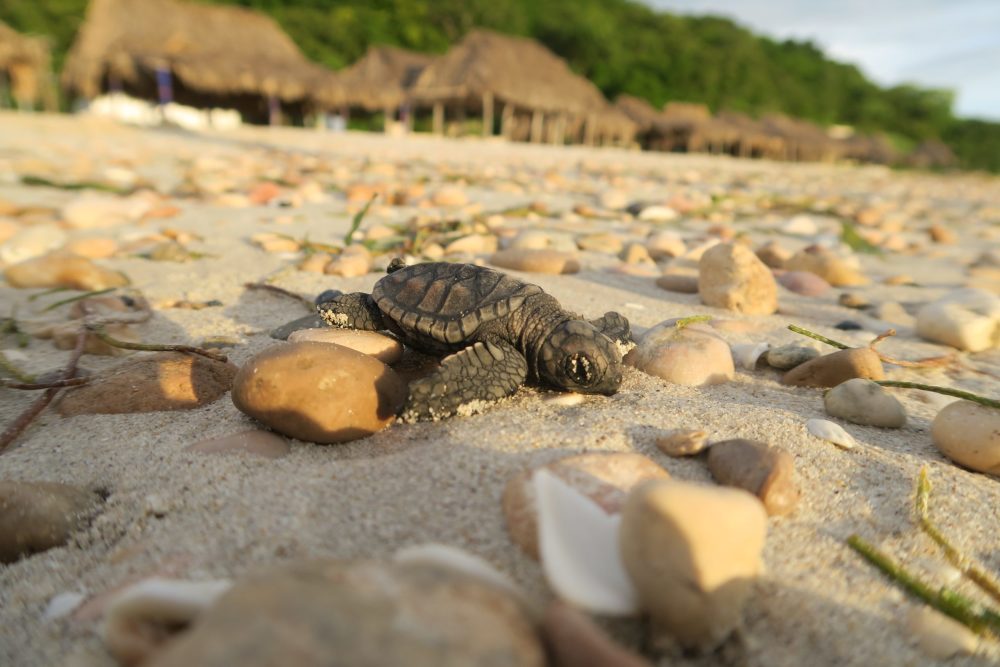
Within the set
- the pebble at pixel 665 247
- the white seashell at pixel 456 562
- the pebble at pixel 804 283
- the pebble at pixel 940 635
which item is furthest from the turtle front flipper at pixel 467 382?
the pebble at pixel 665 247

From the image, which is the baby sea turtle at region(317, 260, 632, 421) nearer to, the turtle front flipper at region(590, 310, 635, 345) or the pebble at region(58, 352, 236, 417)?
the turtle front flipper at region(590, 310, 635, 345)

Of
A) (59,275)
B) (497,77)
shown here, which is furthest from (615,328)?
(497,77)

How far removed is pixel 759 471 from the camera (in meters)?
1.34

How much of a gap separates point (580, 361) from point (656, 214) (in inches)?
178

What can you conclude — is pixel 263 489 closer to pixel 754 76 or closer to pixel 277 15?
pixel 277 15

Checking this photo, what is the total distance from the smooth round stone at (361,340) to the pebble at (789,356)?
1450 mm

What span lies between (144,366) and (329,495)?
100 centimetres

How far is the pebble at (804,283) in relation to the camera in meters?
3.58

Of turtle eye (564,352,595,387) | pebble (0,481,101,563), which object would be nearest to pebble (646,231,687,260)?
turtle eye (564,352,595,387)

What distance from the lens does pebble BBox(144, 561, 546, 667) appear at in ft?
2.22

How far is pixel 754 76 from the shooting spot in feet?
155

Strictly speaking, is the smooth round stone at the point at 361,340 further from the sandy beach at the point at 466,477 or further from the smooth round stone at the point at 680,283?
the smooth round stone at the point at 680,283

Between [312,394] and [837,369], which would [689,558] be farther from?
[837,369]

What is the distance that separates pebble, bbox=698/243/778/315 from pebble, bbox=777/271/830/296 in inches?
23.3
